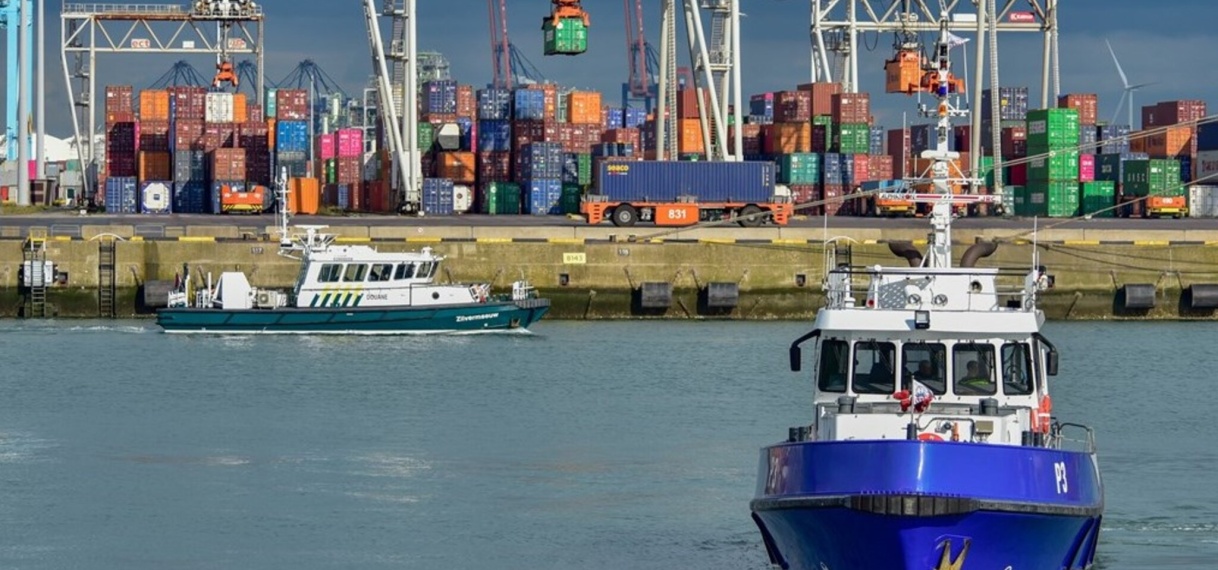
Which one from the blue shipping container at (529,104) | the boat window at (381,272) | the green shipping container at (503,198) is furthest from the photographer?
the blue shipping container at (529,104)

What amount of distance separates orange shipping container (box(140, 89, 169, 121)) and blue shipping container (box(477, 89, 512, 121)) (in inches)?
654

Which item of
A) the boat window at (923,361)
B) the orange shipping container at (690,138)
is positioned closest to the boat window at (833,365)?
the boat window at (923,361)

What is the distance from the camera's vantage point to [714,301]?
6272cm

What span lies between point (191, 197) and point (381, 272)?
147ft

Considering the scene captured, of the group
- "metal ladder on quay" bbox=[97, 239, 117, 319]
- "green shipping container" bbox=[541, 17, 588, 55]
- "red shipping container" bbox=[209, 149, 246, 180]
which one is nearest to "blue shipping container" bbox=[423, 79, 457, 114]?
"red shipping container" bbox=[209, 149, 246, 180]

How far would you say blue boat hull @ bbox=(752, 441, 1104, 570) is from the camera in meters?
19.1

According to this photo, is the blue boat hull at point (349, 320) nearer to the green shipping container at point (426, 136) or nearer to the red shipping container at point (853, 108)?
the red shipping container at point (853, 108)

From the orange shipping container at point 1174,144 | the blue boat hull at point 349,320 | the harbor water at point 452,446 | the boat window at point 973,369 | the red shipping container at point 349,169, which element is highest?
the orange shipping container at point 1174,144

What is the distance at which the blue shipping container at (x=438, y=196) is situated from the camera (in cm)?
9206

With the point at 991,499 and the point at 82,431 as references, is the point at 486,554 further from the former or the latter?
the point at 82,431

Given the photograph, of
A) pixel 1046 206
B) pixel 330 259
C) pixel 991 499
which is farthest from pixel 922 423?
pixel 1046 206

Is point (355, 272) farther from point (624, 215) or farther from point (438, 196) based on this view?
point (438, 196)

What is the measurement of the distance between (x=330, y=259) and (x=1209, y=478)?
28251 mm

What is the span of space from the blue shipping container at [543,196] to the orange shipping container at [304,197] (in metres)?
10.5
